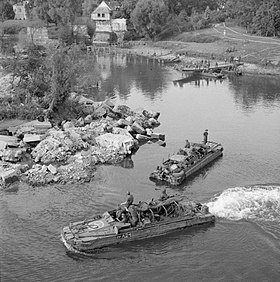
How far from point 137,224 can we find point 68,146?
15647 millimetres

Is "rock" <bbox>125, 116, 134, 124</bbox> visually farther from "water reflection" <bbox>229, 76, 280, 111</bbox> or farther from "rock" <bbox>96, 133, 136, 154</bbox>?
"water reflection" <bbox>229, 76, 280, 111</bbox>

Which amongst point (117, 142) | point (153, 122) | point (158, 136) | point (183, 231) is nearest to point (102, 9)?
point (153, 122)

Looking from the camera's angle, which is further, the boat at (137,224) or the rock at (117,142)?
the rock at (117,142)

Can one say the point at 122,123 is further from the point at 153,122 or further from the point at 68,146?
the point at 68,146

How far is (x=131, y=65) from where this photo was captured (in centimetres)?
9862

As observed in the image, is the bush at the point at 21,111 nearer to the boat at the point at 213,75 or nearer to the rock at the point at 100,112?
the rock at the point at 100,112

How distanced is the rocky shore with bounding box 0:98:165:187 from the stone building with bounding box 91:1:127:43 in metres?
82.0

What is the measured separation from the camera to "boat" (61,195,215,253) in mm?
26766

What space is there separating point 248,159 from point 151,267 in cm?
1973

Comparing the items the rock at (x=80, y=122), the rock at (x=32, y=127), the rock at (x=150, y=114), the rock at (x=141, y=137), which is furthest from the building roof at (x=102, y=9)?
the rock at (x=141, y=137)

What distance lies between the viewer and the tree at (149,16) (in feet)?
401

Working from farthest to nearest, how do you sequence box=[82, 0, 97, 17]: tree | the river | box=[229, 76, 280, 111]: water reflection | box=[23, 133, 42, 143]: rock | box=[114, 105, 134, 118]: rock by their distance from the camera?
1. box=[82, 0, 97, 17]: tree
2. box=[229, 76, 280, 111]: water reflection
3. box=[114, 105, 134, 118]: rock
4. box=[23, 133, 42, 143]: rock
5. the river

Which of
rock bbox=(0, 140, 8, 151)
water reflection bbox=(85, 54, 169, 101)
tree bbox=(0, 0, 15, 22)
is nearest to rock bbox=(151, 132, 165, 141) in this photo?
rock bbox=(0, 140, 8, 151)

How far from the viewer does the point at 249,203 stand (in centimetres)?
3316
